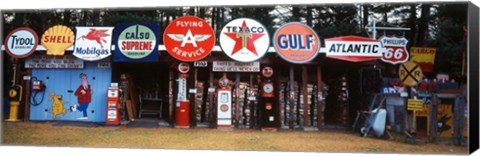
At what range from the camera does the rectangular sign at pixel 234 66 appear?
11.0 m

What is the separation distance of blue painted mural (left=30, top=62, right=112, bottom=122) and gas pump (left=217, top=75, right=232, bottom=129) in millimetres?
2651

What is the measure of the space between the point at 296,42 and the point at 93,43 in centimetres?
436

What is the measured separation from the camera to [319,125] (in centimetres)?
1137

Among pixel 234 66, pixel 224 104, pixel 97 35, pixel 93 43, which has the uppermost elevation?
pixel 97 35

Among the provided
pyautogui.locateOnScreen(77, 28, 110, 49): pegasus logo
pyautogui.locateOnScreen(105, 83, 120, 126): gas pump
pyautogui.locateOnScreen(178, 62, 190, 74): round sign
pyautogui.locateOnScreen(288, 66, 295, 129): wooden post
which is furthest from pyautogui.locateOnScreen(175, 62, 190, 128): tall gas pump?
pyautogui.locateOnScreen(288, 66, 295, 129): wooden post

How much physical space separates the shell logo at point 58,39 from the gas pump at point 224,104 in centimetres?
344

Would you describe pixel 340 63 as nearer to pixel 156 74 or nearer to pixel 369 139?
pixel 369 139

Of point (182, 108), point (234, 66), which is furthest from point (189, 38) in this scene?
point (182, 108)

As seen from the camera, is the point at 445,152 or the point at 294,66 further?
the point at 294,66

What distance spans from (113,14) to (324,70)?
545 centimetres

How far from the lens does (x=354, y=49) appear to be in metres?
9.98

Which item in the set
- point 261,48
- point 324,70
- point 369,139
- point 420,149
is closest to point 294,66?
point 324,70

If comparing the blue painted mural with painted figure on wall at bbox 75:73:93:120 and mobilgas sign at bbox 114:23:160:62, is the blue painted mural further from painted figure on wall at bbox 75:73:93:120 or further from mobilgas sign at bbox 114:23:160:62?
mobilgas sign at bbox 114:23:160:62

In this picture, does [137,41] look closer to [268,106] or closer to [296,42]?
[268,106]
